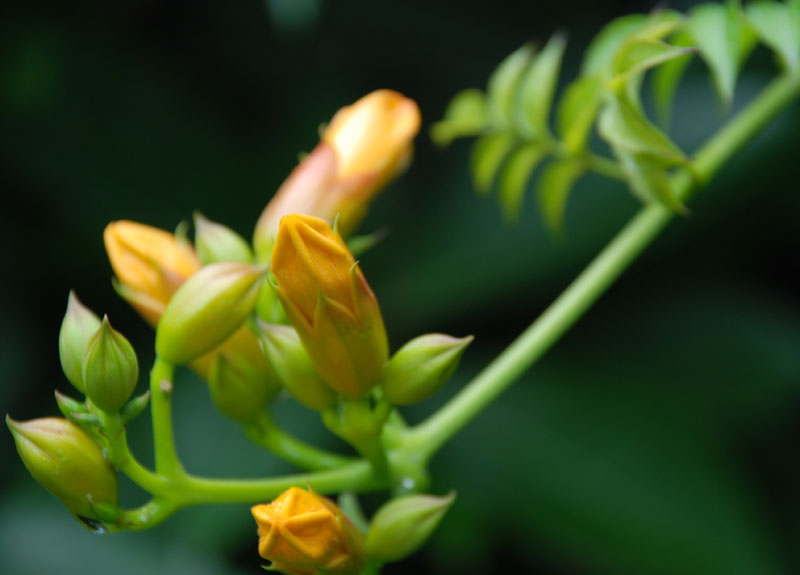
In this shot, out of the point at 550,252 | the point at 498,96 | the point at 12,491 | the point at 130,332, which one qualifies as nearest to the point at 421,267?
the point at 550,252

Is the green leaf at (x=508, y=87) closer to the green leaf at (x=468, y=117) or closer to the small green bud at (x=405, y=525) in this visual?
the green leaf at (x=468, y=117)

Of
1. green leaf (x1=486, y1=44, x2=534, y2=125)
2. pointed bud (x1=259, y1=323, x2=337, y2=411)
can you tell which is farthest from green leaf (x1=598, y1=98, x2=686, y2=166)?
pointed bud (x1=259, y1=323, x2=337, y2=411)

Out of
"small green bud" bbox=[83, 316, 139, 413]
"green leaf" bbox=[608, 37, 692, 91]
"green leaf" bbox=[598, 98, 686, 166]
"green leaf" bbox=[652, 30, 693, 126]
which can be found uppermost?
"green leaf" bbox=[652, 30, 693, 126]

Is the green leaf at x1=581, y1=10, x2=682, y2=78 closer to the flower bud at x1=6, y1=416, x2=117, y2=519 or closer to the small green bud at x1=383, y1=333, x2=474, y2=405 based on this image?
the small green bud at x1=383, y1=333, x2=474, y2=405

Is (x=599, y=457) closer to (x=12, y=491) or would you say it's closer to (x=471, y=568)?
(x=471, y=568)

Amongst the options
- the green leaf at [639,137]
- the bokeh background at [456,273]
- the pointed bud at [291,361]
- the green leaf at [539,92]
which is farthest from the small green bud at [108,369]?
the bokeh background at [456,273]

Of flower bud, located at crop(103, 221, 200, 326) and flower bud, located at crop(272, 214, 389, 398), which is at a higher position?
flower bud, located at crop(103, 221, 200, 326)
